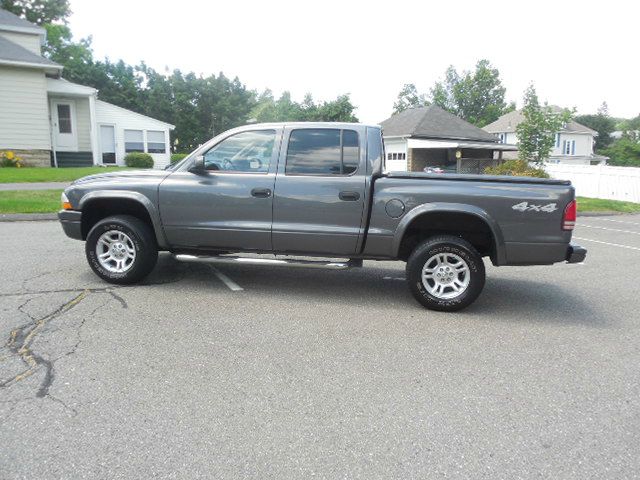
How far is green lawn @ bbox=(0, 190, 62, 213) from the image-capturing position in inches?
435

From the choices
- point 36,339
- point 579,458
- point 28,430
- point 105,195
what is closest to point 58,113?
point 105,195

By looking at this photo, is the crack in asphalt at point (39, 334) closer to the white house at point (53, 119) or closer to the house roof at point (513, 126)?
the white house at point (53, 119)

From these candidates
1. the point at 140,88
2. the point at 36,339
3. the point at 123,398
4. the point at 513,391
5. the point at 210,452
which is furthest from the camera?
the point at 140,88

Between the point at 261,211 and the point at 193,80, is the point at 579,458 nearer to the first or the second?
the point at 261,211

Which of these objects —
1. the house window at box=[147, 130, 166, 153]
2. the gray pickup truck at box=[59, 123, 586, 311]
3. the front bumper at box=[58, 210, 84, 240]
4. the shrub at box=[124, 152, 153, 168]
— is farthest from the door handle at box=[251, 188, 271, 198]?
the house window at box=[147, 130, 166, 153]

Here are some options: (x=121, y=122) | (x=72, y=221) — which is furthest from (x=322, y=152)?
(x=121, y=122)

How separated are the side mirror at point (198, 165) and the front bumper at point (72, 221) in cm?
153

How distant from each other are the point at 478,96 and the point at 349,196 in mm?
83830

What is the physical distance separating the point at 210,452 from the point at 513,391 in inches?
84.3

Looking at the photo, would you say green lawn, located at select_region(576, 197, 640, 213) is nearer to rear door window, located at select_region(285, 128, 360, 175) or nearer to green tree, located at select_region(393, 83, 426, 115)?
rear door window, located at select_region(285, 128, 360, 175)

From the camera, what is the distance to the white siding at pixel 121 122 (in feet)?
84.2

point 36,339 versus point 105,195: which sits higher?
point 105,195

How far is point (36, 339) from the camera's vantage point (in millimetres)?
4055

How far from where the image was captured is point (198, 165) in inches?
215
